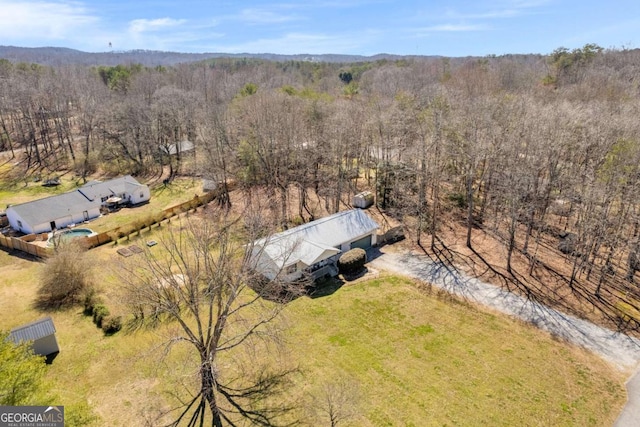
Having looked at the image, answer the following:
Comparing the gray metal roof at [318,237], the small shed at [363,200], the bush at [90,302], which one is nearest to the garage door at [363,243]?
the gray metal roof at [318,237]

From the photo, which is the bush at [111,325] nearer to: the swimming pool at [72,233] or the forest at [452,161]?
the swimming pool at [72,233]

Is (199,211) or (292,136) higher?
(292,136)

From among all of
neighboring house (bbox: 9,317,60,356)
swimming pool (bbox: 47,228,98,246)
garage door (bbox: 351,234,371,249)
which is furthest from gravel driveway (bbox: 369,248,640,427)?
swimming pool (bbox: 47,228,98,246)

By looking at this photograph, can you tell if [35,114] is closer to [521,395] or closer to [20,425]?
[20,425]

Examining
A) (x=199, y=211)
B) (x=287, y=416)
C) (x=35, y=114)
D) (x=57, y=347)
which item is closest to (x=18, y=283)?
(x=57, y=347)

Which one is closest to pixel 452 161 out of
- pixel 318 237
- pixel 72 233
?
pixel 318 237

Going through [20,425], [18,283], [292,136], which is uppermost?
[292,136]
